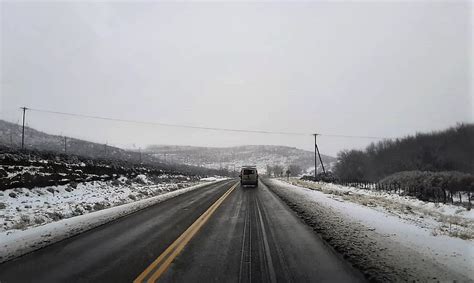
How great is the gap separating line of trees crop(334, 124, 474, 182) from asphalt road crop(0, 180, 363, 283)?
1998 inches

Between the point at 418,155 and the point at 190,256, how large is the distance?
6738cm

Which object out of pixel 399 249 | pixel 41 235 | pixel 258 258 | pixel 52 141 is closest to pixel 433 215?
pixel 399 249

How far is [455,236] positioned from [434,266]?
3.75 meters

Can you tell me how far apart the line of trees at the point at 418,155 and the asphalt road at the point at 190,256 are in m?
50.7

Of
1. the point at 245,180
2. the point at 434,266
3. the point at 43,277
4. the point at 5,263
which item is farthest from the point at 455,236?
the point at 245,180

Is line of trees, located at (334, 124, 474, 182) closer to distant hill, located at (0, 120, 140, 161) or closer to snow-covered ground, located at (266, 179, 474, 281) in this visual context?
snow-covered ground, located at (266, 179, 474, 281)

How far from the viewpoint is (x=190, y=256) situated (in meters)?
7.03

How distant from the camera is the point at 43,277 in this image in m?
5.71

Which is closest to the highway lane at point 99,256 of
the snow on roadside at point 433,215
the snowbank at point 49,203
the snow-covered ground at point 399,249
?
the snowbank at point 49,203

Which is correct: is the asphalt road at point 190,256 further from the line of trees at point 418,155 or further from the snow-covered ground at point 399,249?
the line of trees at point 418,155

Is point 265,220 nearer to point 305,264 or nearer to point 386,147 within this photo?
point 305,264

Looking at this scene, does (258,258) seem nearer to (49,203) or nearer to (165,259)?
(165,259)

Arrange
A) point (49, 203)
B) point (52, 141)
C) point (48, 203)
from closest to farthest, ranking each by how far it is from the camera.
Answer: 1. point (48, 203)
2. point (49, 203)
3. point (52, 141)

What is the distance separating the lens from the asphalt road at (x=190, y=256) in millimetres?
5758
